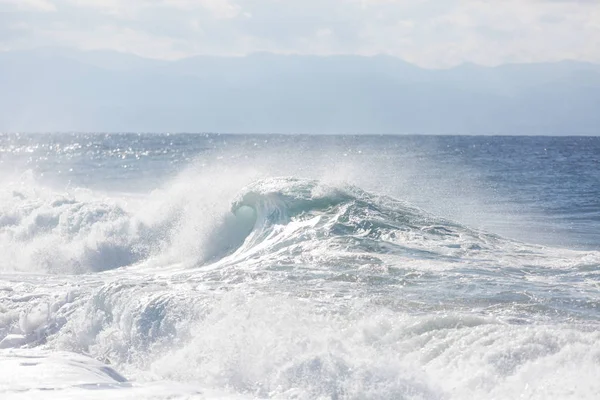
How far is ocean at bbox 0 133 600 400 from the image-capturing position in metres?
8.73

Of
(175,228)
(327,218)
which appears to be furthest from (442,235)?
(175,228)

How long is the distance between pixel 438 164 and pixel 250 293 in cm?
3697

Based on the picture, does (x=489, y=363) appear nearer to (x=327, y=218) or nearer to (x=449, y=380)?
(x=449, y=380)

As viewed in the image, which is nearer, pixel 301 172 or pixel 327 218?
pixel 327 218

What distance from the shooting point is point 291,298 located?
11.7 m

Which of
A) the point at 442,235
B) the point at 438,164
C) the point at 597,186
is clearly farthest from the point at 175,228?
the point at 438,164

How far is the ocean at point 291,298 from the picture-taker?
8.73 meters

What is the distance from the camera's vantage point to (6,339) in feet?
38.2

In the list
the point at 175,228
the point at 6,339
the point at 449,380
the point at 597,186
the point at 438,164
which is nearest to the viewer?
the point at 449,380

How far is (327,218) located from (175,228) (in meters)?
4.25

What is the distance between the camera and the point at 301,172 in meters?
39.1

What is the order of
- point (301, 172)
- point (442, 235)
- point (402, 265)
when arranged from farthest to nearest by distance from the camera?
point (301, 172) → point (442, 235) → point (402, 265)

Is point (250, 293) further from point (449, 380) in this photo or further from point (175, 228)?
point (175, 228)

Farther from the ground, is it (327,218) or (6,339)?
(327,218)
